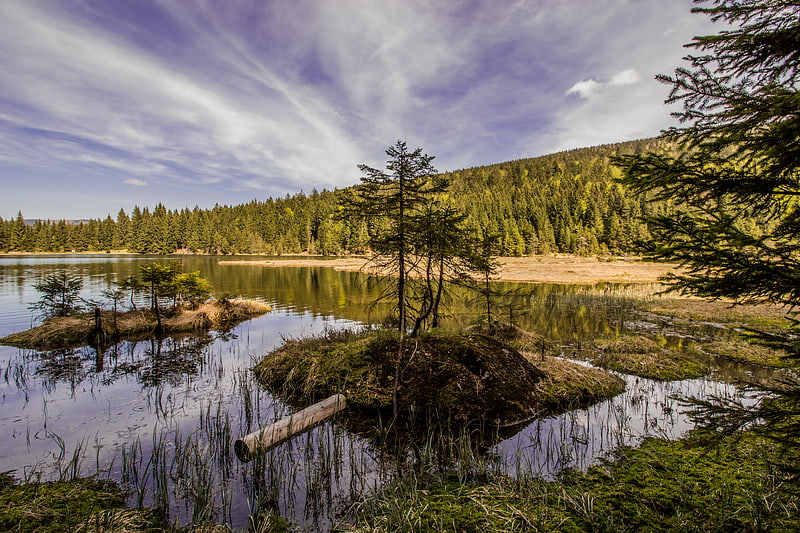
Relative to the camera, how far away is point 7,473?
20.0 feet

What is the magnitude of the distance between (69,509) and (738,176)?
30.3 feet

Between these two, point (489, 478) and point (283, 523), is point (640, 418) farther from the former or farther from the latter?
point (283, 523)

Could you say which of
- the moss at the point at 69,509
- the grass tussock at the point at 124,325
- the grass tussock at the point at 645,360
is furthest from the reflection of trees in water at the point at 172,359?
the grass tussock at the point at 645,360

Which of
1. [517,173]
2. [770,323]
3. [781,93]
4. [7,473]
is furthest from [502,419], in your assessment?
[517,173]

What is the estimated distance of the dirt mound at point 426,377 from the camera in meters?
8.93

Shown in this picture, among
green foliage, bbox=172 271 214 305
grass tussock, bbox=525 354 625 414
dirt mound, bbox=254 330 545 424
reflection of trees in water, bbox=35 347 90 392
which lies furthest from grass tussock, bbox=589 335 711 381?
green foliage, bbox=172 271 214 305

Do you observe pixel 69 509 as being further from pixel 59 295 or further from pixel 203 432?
pixel 59 295

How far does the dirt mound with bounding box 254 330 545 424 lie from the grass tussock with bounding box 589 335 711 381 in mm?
4672

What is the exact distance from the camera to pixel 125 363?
13.1m

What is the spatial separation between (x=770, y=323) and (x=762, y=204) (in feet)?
78.2

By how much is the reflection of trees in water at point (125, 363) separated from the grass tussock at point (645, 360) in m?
15.6

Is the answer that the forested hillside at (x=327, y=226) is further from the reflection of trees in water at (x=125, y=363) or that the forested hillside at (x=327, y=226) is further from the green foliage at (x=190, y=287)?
the reflection of trees in water at (x=125, y=363)

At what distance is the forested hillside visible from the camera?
349ft

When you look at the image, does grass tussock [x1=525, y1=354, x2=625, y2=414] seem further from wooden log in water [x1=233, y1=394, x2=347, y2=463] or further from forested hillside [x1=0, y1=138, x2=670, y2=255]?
forested hillside [x1=0, y1=138, x2=670, y2=255]
